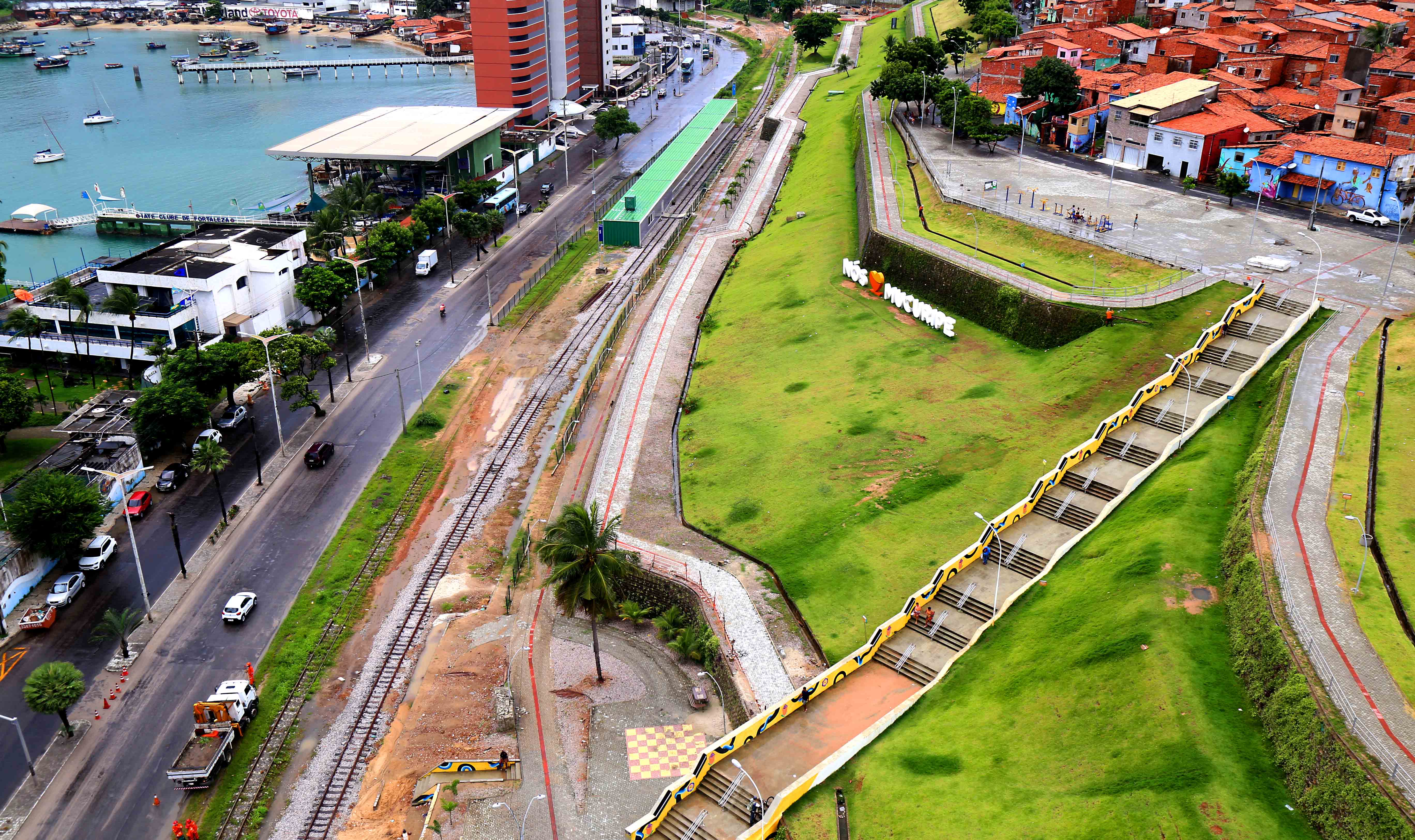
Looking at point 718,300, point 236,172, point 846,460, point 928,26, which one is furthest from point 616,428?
point 928,26

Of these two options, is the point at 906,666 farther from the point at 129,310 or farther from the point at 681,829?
the point at 129,310

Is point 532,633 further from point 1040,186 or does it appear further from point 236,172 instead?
point 236,172

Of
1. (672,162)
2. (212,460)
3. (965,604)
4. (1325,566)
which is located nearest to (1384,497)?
(1325,566)

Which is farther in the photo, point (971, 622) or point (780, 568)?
point (780, 568)

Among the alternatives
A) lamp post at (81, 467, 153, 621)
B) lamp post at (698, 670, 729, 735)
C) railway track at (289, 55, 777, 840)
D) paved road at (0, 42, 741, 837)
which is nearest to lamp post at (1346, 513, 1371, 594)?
lamp post at (698, 670, 729, 735)

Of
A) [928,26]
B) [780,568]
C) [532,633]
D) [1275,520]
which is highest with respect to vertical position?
[928,26]

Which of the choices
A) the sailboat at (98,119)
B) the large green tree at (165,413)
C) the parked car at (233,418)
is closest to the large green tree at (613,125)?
the sailboat at (98,119)

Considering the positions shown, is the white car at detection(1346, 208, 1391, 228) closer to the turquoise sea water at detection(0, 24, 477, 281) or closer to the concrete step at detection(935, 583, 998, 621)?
the concrete step at detection(935, 583, 998, 621)
